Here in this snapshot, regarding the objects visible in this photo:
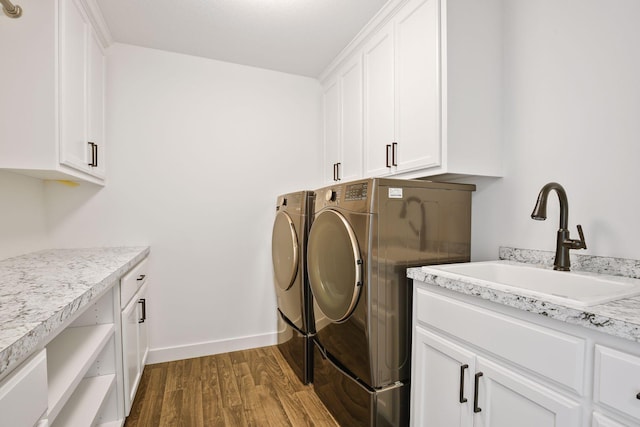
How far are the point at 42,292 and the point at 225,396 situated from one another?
4.48ft

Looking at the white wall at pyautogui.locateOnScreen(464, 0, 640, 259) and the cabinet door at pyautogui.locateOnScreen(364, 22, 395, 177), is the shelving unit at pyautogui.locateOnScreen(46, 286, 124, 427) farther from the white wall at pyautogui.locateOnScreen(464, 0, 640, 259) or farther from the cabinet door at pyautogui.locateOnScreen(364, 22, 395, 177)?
the white wall at pyautogui.locateOnScreen(464, 0, 640, 259)

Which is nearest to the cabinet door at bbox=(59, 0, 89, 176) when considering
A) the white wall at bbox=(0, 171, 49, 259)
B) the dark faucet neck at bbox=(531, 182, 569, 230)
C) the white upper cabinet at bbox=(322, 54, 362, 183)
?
the white wall at bbox=(0, 171, 49, 259)

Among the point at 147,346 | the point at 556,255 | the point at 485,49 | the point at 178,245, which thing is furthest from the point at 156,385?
the point at 485,49

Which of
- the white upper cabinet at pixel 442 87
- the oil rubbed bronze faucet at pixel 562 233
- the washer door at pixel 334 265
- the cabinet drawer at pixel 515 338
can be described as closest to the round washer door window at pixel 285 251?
the washer door at pixel 334 265

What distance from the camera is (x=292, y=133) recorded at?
283 centimetres

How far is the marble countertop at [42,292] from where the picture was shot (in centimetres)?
64

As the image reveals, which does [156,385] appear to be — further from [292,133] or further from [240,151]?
[292,133]

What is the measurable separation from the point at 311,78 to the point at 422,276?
226cm

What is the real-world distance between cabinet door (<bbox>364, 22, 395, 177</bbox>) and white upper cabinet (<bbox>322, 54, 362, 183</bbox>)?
0.10 metres

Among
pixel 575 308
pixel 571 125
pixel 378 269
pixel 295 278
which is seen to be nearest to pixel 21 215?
pixel 295 278

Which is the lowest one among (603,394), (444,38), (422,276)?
(603,394)

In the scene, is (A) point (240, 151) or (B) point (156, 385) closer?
(B) point (156, 385)

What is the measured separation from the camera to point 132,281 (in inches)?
69.0

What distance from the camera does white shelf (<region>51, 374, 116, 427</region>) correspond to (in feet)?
3.84
